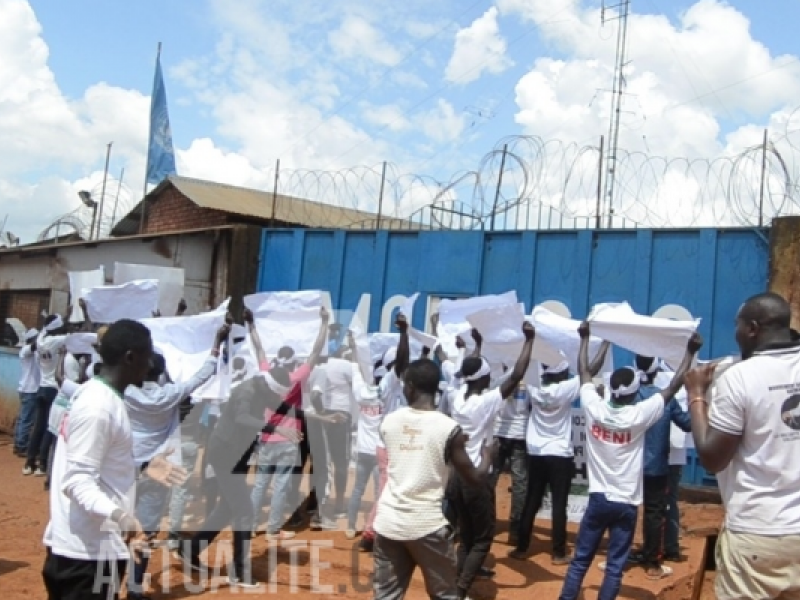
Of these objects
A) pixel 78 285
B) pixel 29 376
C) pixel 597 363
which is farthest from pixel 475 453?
pixel 29 376

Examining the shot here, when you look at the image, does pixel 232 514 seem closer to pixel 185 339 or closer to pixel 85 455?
pixel 185 339

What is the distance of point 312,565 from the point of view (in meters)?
6.56

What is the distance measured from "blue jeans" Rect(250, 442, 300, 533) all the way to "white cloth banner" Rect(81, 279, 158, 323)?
69.8 inches

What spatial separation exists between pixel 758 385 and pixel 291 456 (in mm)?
4436

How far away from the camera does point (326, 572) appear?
6.34 metres

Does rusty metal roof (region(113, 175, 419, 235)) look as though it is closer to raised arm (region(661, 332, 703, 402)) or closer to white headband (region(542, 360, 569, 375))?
white headband (region(542, 360, 569, 375))

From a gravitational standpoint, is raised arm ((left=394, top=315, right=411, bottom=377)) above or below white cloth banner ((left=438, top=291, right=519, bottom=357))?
below

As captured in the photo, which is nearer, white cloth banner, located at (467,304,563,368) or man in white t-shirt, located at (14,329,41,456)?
white cloth banner, located at (467,304,563,368)

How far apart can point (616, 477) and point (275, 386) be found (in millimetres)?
2797

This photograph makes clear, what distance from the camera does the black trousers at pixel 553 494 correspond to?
6.91 meters

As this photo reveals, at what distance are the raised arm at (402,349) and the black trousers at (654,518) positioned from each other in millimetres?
2088

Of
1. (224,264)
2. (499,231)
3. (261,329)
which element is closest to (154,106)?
(224,264)

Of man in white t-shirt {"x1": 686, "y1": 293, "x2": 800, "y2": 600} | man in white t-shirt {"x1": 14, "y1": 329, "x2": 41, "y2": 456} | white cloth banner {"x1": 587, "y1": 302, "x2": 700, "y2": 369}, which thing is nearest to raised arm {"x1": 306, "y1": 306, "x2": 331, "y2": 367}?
white cloth banner {"x1": 587, "y1": 302, "x2": 700, "y2": 369}

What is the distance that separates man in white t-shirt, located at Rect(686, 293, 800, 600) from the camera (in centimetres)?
293
